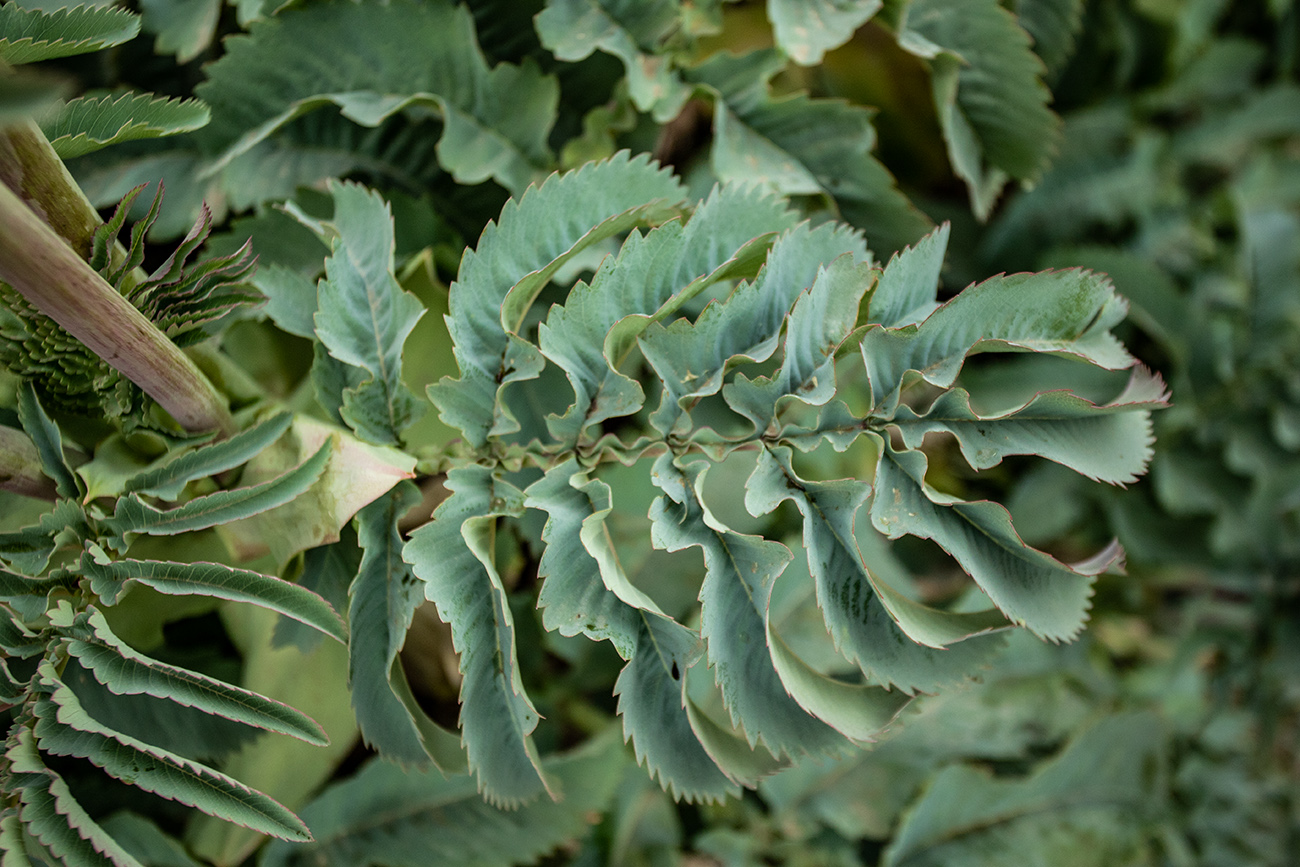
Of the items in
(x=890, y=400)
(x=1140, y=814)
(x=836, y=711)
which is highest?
(x=890, y=400)

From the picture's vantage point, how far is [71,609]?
0.34 meters

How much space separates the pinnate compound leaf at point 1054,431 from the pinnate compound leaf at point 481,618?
199mm

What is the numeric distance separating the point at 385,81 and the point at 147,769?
393 millimetres

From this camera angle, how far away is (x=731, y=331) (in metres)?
0.37

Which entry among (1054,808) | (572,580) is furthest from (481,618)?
(1054,808)

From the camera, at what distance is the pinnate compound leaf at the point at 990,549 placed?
1.14ft

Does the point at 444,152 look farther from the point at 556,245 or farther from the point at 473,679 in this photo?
the point at 473,679

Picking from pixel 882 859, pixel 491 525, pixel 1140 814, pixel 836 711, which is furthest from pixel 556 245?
pixel 1140 814

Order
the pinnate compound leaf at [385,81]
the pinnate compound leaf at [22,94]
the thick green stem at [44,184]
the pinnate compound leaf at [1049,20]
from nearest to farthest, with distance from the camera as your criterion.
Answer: the pinnate compound leaf at [22,94] → the thick green stem at [44,184] → the pinnate compound leaf at [385,81] → the pinnate compound leaf at [1049,20]

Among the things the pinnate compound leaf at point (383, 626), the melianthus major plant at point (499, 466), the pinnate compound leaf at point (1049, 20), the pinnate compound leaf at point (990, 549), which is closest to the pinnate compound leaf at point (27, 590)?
the melianthus major plant at point (499, 466)

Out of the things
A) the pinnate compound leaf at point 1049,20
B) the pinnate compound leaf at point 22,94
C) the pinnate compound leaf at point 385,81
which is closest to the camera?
the pinnate compound leaf at point 22,94

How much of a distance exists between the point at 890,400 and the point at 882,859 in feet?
1.68

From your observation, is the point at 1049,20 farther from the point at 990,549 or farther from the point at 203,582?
the point at 203,582

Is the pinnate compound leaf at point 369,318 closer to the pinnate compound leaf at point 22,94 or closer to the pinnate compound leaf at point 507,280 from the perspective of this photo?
the pinnate compound leaf at point 507,280
